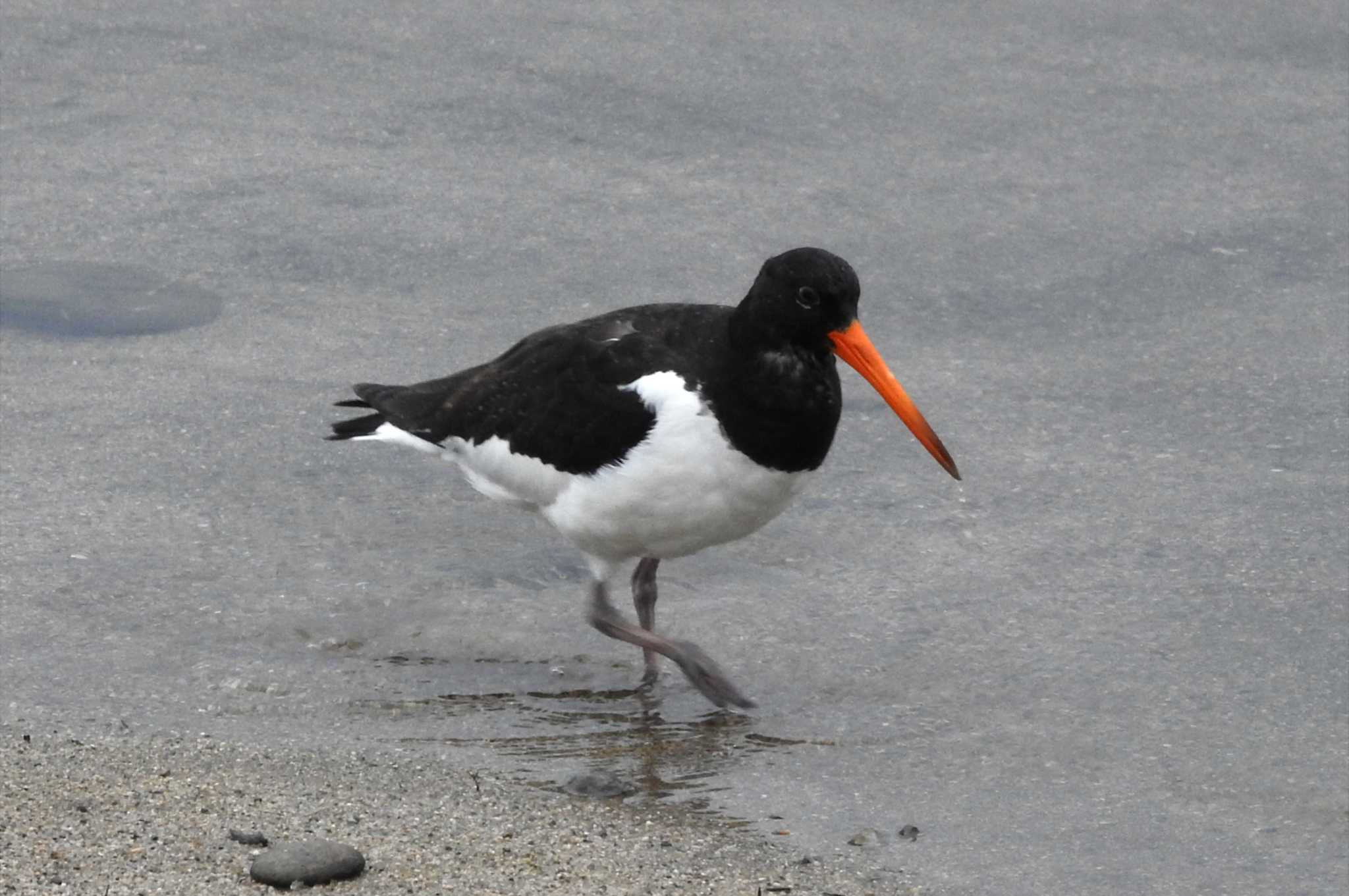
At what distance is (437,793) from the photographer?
4.27 m

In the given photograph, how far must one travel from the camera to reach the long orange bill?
4.79 m

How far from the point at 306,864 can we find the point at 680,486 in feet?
4.64

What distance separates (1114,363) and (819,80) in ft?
8.06

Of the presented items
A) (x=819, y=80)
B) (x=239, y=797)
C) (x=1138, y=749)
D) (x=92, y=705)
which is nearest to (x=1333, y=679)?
(x=1138, y=749)

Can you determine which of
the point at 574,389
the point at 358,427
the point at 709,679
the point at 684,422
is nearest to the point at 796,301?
the point at 684,422

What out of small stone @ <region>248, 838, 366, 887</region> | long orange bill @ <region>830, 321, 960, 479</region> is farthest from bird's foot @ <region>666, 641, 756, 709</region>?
small stone @ <region>248, 838, 366, 887</region>

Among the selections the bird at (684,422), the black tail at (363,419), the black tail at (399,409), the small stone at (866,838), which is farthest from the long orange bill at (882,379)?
the black tail at (363,419)

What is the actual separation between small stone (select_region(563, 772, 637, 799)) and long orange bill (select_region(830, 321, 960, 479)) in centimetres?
112

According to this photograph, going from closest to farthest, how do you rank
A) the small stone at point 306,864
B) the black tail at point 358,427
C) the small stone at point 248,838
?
the small stone at point 306,864 → the small stone at point 248,838 → the black tail at point 358,427

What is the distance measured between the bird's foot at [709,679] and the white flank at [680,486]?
0.28 meters

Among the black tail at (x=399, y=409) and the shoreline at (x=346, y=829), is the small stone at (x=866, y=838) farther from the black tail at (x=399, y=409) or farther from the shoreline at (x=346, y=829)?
the black tail at (x=399, y=409)

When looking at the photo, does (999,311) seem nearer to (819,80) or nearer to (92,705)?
(819,80)

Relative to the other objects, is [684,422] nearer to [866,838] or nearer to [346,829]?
[866,838]

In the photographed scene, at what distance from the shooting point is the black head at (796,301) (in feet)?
15.5
